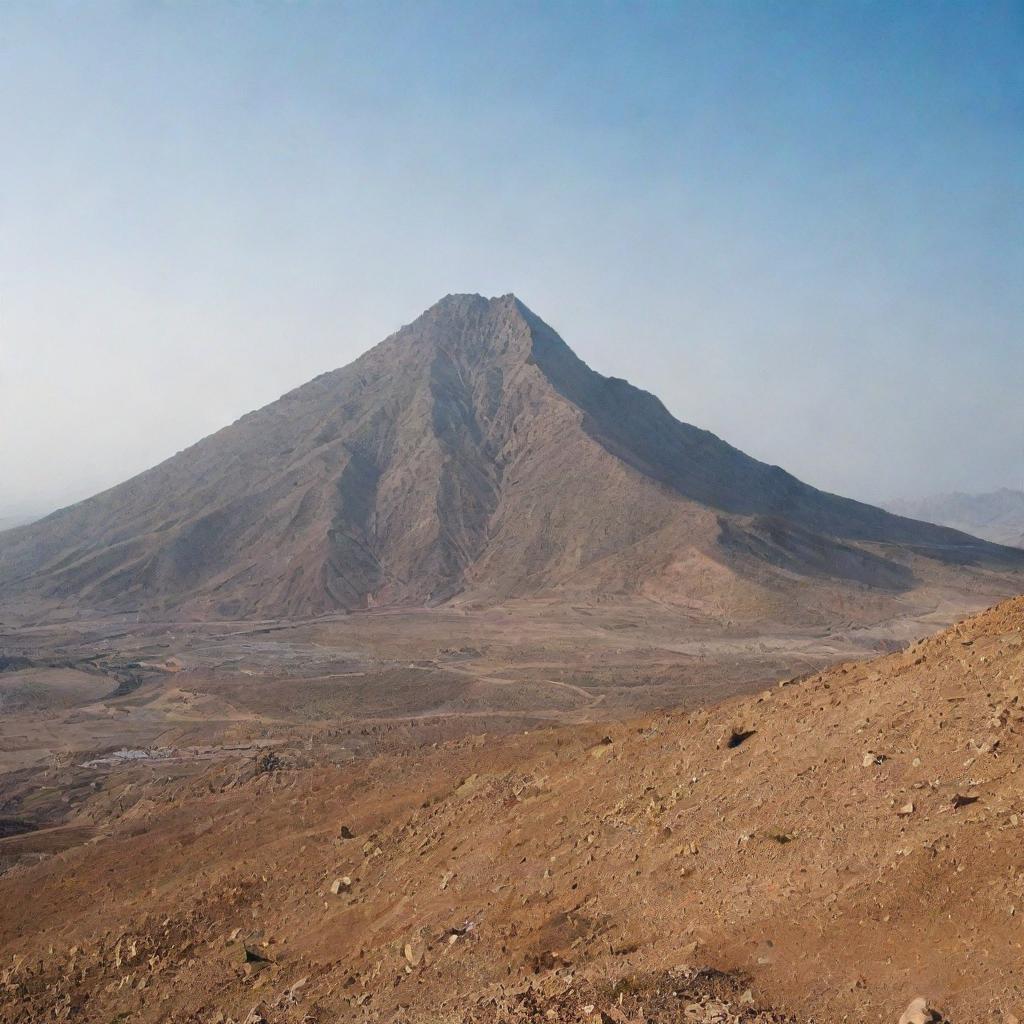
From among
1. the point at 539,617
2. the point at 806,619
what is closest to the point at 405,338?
the point at 539,617

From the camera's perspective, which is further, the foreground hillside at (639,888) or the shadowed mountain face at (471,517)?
the shadowed mountain face at (471,517)

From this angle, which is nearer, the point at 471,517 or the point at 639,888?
the point at 639,888

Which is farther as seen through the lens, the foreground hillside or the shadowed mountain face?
the shadowed mountain face

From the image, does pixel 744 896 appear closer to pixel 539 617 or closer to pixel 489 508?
pixel 539 617

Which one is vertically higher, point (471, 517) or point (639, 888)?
point (471, 517)
